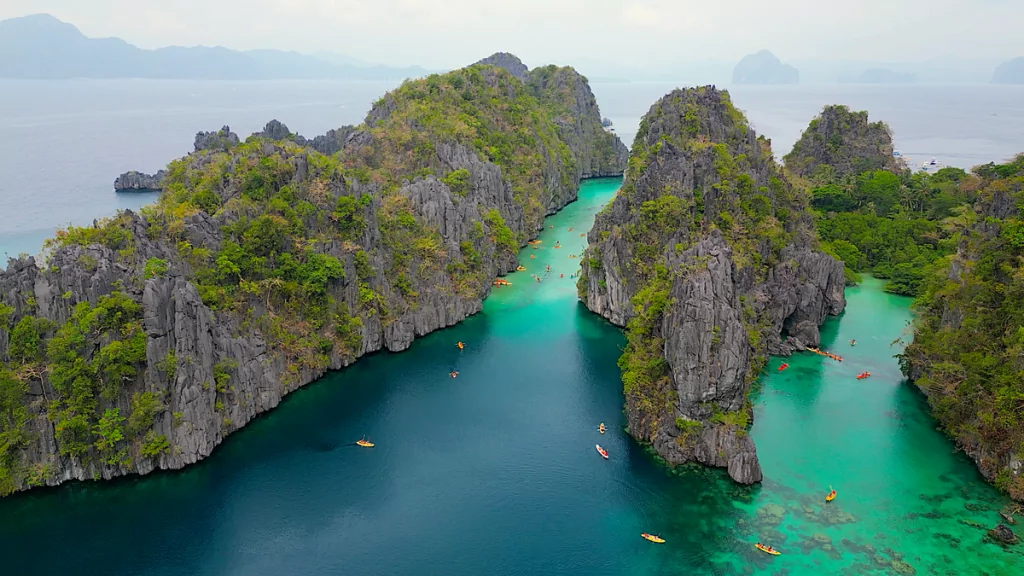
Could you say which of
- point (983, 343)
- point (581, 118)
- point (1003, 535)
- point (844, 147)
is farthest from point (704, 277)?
point (581, 118)

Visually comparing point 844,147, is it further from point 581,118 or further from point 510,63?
point 510,63

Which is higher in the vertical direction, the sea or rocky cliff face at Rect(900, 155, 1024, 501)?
the sea

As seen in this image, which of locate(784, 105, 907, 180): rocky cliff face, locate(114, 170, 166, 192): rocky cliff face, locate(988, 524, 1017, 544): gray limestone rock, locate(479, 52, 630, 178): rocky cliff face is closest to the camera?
locate(988, 524, 1017, 544): gray limestone rock

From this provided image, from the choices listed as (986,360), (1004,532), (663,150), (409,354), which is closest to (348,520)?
(409,354)

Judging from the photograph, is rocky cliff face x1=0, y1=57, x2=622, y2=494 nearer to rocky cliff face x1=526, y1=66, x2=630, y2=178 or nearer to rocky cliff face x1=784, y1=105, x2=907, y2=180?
rocky cliff face x1=784, y1=105, x2=907, y2=180

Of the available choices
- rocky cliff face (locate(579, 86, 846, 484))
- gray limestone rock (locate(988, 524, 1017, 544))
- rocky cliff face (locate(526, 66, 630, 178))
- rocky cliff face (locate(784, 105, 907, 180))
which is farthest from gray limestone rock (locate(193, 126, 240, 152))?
gray limestone rock (locate(988, 524, 1017, 544))

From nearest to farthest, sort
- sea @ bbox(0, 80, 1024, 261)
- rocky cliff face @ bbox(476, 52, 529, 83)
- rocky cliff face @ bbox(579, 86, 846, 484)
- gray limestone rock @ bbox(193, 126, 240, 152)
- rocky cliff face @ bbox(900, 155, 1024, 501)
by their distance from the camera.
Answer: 1. rocky cliff face @ bbox(900, 155, 1024, 501)
2. rocky cliff face @ bbox(579, 86, 846, 484)
3. gray limestone rock @ bbox(193, 126, 240, 152)
4. sea @ bbox(0, 80, 1024, 261)
5. rocky cliff face @ bbox(476, 52, 529, 83)

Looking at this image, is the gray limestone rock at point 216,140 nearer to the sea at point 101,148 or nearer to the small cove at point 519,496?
the sea at point 101,148
